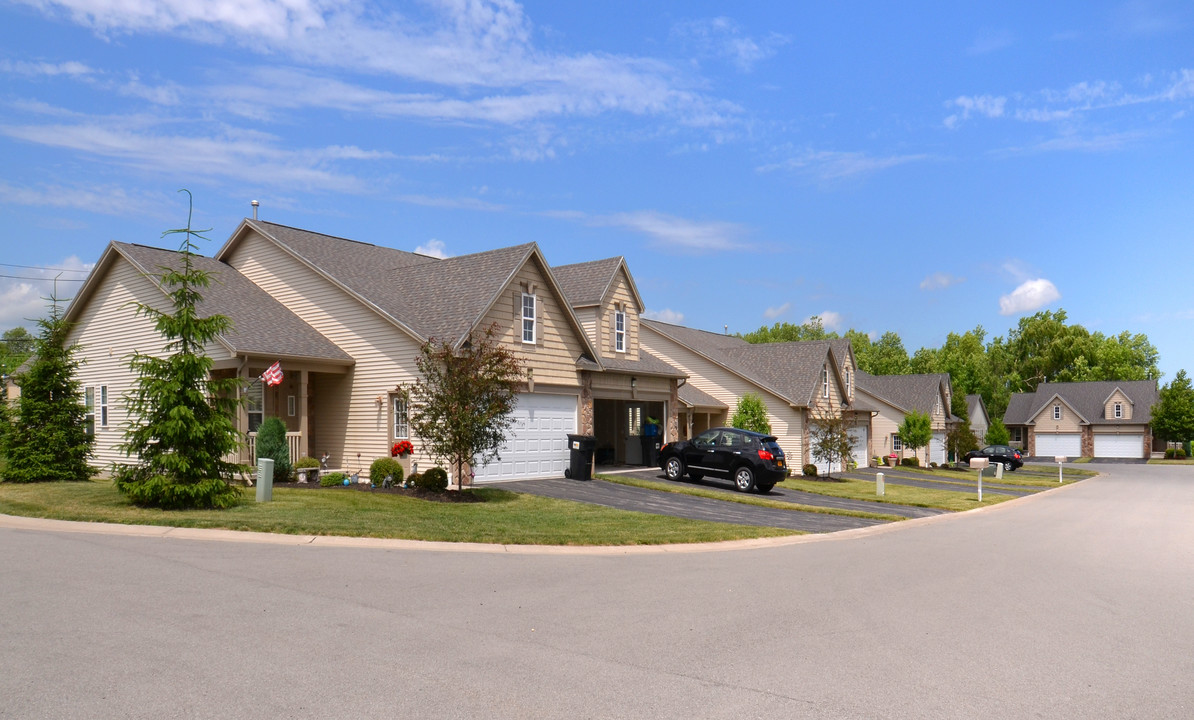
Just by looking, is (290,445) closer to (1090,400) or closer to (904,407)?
(904,407)

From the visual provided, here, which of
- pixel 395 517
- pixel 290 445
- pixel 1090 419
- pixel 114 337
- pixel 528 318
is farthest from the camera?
pixel 1090 419

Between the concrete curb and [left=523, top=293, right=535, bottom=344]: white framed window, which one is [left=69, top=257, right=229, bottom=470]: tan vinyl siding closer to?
[left=523, top=293, right=535, bottom=344]: white framed window

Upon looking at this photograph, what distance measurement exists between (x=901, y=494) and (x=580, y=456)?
40.9 ft

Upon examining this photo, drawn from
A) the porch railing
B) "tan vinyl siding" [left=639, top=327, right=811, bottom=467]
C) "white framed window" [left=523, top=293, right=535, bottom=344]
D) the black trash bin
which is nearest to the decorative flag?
the porch railing

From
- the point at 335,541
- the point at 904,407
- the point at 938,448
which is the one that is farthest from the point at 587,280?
the point at 938,448

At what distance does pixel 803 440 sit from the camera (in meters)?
39.6

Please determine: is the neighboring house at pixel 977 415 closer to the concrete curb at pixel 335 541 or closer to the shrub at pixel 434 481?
Result: the shrub at pixel 434 481

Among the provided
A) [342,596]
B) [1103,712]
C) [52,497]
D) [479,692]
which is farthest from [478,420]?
[1103,712]

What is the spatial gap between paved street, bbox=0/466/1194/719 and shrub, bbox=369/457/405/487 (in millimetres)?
9077

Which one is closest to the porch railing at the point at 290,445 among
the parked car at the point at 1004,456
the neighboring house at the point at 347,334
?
the neighboring house at the point at 347,334

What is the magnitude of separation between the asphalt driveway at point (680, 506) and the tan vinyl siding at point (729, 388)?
1614cm

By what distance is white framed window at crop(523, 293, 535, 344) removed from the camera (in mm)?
25422

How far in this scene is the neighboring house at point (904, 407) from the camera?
54438 mm

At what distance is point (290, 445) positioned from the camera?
23531 millimetres
